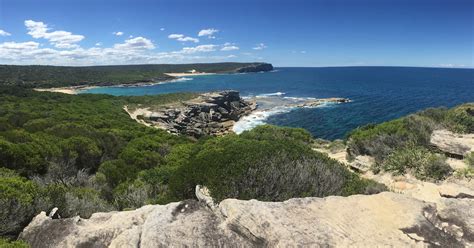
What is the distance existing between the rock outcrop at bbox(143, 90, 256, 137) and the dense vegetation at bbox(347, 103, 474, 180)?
31.1 m

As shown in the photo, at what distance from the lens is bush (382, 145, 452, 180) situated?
1229cm

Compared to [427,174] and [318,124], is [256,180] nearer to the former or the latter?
[427,174]

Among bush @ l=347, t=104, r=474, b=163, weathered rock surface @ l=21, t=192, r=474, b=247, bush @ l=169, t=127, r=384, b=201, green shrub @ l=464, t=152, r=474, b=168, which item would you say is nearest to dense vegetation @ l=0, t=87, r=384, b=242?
bush @ l=169, t=127, r=384, b=201

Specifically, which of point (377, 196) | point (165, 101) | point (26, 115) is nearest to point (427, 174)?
point (377, 196)

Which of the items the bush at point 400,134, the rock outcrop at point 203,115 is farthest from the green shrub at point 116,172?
the rock outcrop at point 203,115

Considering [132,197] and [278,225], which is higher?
[278,225]

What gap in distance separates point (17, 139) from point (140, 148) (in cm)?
577

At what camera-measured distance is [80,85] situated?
400ft

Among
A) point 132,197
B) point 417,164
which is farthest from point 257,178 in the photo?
point 417,164

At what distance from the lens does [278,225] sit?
17.3ft

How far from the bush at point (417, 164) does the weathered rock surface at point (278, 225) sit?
669 centimetres

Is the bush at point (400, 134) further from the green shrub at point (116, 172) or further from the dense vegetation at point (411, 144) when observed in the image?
the green shrub at point (116, 172)

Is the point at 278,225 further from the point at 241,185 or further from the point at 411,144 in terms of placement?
the point at 411,144

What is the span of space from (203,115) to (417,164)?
49212mm
